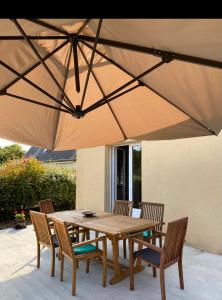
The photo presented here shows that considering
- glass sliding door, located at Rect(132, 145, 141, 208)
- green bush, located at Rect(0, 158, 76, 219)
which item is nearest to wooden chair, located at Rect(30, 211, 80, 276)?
glass sliding door, located at Rect(132, 145, 141, 208)

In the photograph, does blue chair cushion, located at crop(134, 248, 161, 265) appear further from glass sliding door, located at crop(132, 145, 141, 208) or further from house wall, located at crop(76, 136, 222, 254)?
glass sliding door, located at crop(132, 145, 141, 208)

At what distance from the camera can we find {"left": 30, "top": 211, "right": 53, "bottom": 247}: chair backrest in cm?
482

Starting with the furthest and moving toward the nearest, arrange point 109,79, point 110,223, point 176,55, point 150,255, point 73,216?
point 73,216 → point 110,223 → point 150,255 → point 109,79 → point 176,55

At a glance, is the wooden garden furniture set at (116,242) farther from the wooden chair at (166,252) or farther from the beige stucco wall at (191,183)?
the beige stucco wall at (191,183)

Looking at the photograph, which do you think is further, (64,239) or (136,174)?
(136,174)

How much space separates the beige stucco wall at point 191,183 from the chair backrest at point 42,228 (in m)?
3.48

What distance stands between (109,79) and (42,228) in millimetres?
3085

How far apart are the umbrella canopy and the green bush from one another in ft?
18.3

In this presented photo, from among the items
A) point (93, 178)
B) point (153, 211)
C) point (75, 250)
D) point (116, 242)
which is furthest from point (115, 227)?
point (93, 178)

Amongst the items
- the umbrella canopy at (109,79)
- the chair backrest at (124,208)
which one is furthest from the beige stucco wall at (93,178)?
the umbrella canopy at (109,79)

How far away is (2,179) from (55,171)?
2.69 meters

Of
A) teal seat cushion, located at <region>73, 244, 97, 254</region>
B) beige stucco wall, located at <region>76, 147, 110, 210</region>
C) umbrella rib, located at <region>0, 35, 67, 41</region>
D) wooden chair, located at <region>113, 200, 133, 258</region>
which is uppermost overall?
umbrella rib, located at <region>0, 35, 67, 41</region>

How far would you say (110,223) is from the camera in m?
4.93

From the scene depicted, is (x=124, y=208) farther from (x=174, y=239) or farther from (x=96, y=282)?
(x=174, y=239)
